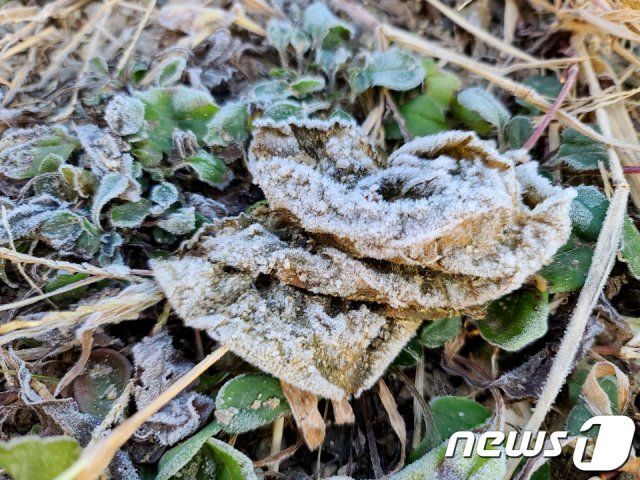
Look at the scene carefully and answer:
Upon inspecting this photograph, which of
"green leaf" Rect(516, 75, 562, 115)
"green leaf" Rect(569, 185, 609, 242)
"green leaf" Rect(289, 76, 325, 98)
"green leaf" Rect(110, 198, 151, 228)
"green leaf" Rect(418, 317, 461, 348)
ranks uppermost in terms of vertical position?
"green leaf" Rect(516, 75, 562, 115)

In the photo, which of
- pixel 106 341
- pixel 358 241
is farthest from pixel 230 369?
pixel 358 241

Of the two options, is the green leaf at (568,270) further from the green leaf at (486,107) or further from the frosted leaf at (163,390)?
the frosted leaf at (163,390)

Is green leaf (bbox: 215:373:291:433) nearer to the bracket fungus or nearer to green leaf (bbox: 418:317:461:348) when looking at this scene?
the bracket fungus

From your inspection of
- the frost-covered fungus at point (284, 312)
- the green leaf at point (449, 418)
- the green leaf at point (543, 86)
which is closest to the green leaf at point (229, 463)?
the frost-covered fungus at point (284, 312)

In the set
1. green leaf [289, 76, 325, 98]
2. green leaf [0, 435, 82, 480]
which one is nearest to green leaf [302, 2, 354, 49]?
green leaf [289, 76, 325, 98]

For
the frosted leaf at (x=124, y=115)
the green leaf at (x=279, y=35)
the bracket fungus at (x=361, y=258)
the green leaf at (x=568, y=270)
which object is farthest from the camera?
the green leaf at (x=279, y=35)

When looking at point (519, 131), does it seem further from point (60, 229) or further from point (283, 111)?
point (60, 229)
